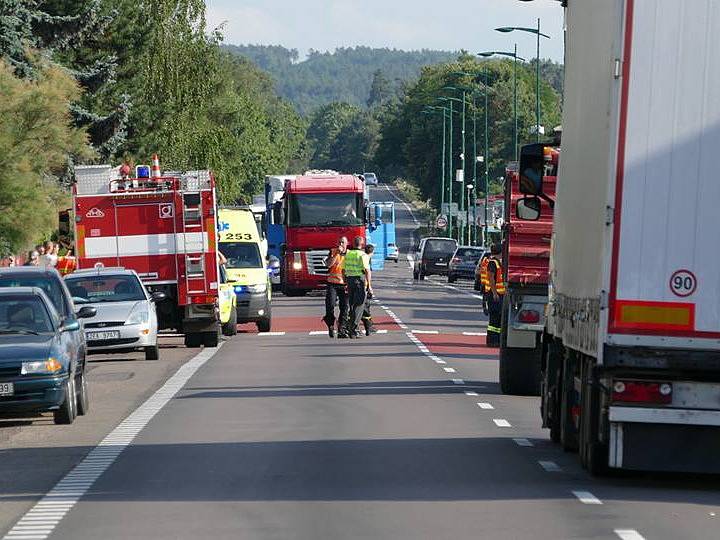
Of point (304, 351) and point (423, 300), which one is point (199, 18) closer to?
point (423, 300)

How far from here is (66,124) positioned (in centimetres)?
5578

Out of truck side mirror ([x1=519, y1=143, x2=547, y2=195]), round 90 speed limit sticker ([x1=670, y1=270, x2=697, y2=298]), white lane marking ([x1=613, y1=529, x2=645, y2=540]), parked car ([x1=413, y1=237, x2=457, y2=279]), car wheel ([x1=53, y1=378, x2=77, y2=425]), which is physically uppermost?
truck side mirror ([x1=519, y1=143, x2=547, y2=195])

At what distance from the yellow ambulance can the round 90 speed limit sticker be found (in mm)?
24465

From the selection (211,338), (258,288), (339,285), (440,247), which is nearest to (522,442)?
(211,338)

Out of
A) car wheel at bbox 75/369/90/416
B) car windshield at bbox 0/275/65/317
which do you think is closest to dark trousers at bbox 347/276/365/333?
car windshield at bbox 0/275/65/317

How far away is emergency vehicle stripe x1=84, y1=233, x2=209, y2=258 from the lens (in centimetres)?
3353

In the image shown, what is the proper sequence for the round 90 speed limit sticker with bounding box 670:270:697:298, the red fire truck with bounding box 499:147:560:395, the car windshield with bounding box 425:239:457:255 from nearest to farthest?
the round 90 speed limit sticker with bounding box 670:270:697:298 → the red fire truck with bounding box 499:147:560:395 → the car windshield with bounding box 425:239:457:255

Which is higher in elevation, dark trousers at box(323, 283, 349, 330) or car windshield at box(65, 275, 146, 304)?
car windshield at box(65, 275, 146, 304)

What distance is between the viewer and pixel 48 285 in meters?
21.5

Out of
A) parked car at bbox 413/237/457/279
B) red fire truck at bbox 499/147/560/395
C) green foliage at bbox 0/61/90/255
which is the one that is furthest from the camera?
parked car at bbox 413/237/457/279

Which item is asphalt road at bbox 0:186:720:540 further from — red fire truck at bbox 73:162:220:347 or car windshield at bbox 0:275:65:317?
red fire truck at bbox 73:162:220:347

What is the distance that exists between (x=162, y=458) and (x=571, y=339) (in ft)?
11.6

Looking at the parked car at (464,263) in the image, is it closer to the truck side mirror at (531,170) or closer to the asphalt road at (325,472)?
the asphalt road at (325,472)

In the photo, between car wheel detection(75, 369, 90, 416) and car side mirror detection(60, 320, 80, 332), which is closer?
car side mirror detection(60, 320, 80, 332)
